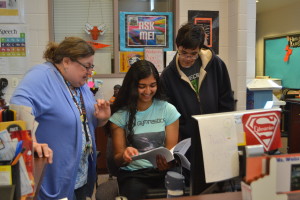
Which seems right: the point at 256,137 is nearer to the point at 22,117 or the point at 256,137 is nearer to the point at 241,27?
the point at 22,117

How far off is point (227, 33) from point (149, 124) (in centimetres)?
231

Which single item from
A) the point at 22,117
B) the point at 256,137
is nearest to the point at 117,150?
the point at 22,117

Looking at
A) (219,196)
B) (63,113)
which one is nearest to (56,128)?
(63,113)

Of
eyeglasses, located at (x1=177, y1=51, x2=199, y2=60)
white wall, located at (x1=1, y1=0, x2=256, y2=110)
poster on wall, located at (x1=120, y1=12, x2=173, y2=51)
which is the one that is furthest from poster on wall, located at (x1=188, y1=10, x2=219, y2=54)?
eyeglasses, located at (x1=177, y1=51, x2=199, y2=60)

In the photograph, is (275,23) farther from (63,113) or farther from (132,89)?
(63,113)

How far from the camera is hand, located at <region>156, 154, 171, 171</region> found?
5.35 feet

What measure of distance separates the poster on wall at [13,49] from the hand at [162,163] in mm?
2363

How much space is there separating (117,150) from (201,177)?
84 centimetres

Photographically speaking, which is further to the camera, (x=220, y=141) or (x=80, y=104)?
(x=80, y=104)

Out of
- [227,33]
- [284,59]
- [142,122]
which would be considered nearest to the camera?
[142,122]

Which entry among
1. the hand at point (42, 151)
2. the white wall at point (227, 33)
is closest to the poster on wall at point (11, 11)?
the white wall at point (227, 33)

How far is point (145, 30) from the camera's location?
12.1ft

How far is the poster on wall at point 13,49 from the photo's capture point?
11.0 ft

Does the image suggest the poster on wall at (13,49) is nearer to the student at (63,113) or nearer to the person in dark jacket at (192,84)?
the student at (63,113)
